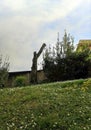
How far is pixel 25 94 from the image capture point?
578 inches

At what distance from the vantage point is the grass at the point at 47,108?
11.7 metres

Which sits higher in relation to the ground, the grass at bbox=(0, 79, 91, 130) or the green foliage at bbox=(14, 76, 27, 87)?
the green foliage at bbox=(14, 76, 27, 87)

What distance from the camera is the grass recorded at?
11.7 m

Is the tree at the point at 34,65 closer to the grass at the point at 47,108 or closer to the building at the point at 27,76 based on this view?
the building at the point at 27,76

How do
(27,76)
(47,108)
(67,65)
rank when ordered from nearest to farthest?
(47,108) → (67,65) → (27,76)

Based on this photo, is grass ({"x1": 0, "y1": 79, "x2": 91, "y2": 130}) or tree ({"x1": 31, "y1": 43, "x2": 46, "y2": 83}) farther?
tree ({"x1": 31, "y1": 43, "x2": 46, "y2": 83})

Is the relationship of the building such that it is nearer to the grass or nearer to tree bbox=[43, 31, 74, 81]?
tree bbox=[43, 31, 74, 81]

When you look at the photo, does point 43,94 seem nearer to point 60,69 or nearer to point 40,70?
point 60,69

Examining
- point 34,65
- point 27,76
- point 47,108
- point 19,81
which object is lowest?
point 47,108

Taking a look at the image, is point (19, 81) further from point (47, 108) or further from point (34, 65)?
point (47, 108)

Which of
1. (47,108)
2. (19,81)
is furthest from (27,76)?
(47,108)

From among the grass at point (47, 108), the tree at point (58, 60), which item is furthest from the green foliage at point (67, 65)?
the grass at point (47, 108)

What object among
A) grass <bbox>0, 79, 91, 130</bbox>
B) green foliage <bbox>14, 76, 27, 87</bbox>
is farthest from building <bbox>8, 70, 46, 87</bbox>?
grass <bbox>0, 79, 91, 130</bbox>

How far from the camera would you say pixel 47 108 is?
12.8 m
